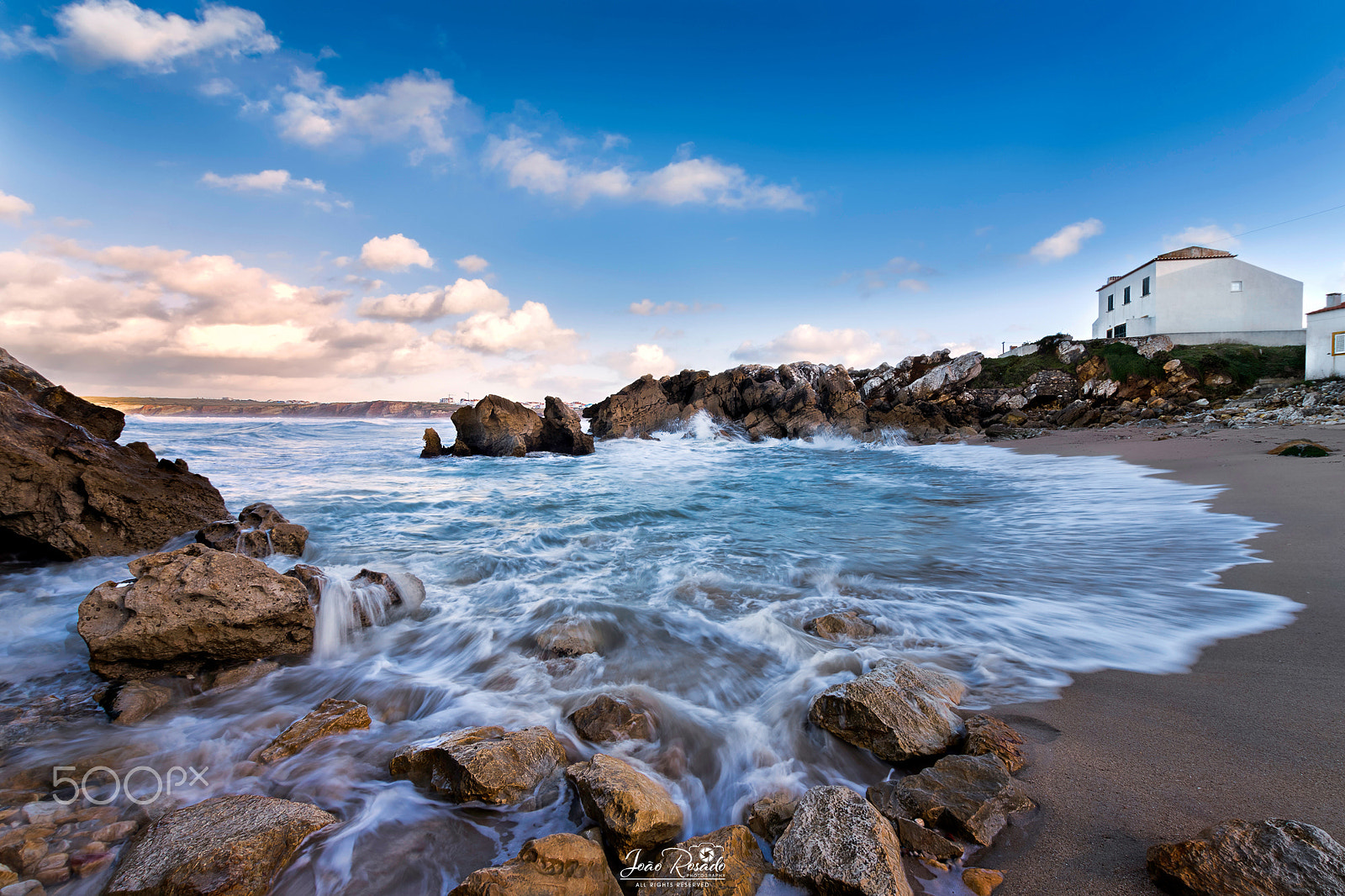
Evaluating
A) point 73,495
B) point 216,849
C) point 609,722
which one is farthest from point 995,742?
point 73,495

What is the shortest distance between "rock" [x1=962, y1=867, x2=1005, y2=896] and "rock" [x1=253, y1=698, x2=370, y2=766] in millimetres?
3154

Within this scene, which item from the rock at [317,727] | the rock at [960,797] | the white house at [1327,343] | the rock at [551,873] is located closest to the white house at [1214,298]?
the white house at [1327,343]

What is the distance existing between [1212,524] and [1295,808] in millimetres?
6282

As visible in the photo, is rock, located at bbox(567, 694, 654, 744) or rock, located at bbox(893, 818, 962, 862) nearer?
rock, located at bbox(893, 818, 962, 862)

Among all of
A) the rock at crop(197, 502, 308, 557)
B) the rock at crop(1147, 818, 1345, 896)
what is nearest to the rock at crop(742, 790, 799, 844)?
the rock at crop(1147, 818, 1345, 896)

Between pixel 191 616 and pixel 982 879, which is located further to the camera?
pixel 191 616

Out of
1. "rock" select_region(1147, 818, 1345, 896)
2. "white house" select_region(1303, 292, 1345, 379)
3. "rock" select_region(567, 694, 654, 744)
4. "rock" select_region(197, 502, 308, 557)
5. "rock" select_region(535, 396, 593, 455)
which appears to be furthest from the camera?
"rock" select_region(535, 396, 593, 455)

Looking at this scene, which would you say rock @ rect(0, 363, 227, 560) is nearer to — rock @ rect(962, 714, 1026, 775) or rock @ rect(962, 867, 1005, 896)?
rock @ rect(962, 867, 1005, 896)

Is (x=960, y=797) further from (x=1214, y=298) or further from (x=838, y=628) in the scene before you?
(x=1214, y=298)

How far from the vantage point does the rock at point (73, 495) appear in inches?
193

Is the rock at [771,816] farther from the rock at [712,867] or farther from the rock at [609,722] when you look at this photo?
the rock at [609,722]

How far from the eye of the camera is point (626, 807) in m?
2.12

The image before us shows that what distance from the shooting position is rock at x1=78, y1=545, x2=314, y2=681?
11.1ft

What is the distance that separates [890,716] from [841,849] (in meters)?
1.00
